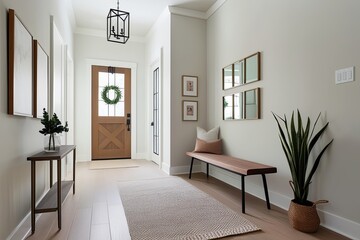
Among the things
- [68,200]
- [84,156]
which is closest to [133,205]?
[68,200]

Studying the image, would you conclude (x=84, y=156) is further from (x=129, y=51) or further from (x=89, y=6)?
(x=89, y=6)

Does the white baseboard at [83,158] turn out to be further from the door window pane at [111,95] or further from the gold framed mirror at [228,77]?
the gold framed mirror at [228,77]

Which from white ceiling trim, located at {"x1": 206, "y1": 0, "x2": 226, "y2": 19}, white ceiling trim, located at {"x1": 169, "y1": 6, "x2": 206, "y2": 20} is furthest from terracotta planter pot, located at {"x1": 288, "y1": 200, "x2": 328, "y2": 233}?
white ceiling trim, located at {"x1": 169, "y1": 6, "x2": 206, "y2": 20}

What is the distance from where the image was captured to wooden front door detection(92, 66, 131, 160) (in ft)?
17.1

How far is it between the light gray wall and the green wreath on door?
1.94m

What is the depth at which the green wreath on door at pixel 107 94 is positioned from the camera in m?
5.22

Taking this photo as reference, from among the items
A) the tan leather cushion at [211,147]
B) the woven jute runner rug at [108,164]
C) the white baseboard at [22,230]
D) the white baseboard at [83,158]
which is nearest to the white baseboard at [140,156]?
the woven jute runner rug at [108,164]

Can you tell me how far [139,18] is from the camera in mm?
4469

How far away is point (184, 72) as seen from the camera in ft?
13.1

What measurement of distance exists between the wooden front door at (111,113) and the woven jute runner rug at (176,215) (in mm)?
2379

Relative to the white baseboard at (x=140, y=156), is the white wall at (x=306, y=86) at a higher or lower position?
higher

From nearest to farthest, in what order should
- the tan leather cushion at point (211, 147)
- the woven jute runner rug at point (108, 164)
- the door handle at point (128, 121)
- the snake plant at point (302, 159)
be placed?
the snake plant at point (302, 159)
the tan leather cushion at point (211, 147)
the woven jute runner rug at point (108, 164)
the door handle at point (128, 121)

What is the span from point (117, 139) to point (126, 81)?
1.43 m

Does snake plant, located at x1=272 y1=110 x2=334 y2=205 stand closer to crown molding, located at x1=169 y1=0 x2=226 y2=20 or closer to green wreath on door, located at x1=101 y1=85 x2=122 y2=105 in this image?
crown molding, located at x1=169 y1=0 x2=226 y2=20
